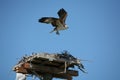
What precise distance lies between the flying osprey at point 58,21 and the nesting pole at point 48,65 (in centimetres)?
145

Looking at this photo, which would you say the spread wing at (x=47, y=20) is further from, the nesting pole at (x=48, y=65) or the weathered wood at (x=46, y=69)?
the weathered wood at (x=46, y=69)

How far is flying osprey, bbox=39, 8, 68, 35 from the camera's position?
12.7 metres

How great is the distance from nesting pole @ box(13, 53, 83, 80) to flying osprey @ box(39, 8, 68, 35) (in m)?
1.45

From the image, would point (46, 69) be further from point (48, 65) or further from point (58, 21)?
point (58, 21)

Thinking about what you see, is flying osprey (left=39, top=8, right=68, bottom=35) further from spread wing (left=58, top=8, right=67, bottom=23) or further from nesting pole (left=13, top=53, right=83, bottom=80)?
nesting pole (left=13, top=53, right=83, bottom=80)

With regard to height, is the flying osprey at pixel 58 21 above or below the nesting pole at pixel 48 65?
above

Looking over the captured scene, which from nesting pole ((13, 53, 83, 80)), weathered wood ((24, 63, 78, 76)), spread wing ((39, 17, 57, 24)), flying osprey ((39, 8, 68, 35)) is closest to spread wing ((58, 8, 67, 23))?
flying osprey ((39, 8, 68, 35))

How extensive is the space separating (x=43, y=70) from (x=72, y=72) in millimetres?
1578

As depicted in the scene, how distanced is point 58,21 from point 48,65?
2.28 metres

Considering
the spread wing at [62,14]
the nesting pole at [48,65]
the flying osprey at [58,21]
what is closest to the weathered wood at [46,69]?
the nesting pole at [48,65]

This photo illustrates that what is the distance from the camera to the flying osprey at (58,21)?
41.5 ft

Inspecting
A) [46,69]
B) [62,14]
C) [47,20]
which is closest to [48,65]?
[46,69]

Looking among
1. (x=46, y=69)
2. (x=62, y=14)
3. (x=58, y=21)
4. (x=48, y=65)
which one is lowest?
(x=46, y=69)

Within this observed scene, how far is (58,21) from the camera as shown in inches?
512
